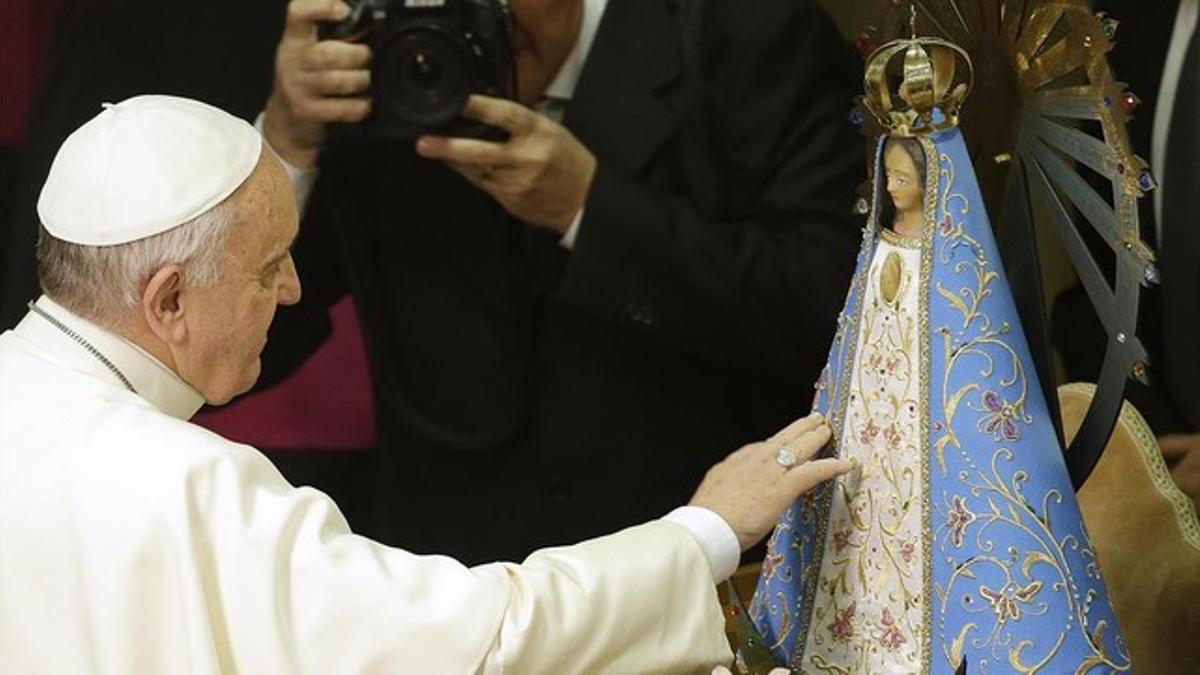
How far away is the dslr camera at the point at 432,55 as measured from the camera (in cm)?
251

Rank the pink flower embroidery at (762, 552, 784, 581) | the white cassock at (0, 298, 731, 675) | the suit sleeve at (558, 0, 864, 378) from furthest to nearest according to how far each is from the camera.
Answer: the suit sleeve at (558, 0, 864, 378), the pink flower embroidery at (762, 552, 784, 581), the white cassock at (0, 298, 731, 675)

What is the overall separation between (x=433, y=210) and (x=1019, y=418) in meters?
1.09

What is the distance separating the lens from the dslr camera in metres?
2.51

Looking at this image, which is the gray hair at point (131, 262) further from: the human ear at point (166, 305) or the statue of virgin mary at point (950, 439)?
the statue of virgin mary at point (950, 439)

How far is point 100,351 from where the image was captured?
6.34 feet

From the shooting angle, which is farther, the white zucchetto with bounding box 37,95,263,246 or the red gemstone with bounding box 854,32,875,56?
the red gemstone with bounding box 854,32,875,56

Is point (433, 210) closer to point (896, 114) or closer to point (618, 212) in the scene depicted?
point (618, 212)

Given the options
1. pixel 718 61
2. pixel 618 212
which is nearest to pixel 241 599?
pixel 618 212

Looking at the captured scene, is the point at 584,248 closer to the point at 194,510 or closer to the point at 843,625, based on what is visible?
the point at 843,625

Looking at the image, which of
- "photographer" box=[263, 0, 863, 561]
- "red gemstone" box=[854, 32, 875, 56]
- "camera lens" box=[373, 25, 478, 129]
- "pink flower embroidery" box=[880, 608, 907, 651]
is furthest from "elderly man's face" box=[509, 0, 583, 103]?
"pink flower embroidery" box=[880, 608, 907, 651]

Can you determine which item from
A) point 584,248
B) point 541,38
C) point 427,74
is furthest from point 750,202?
point 427,74

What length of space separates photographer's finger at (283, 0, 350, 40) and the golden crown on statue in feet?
Result: 2.77

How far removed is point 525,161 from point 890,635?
84 cm

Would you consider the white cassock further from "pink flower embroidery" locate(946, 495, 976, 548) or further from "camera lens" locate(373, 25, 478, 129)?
"camera lens" locate(373, 25, 478, 129)
